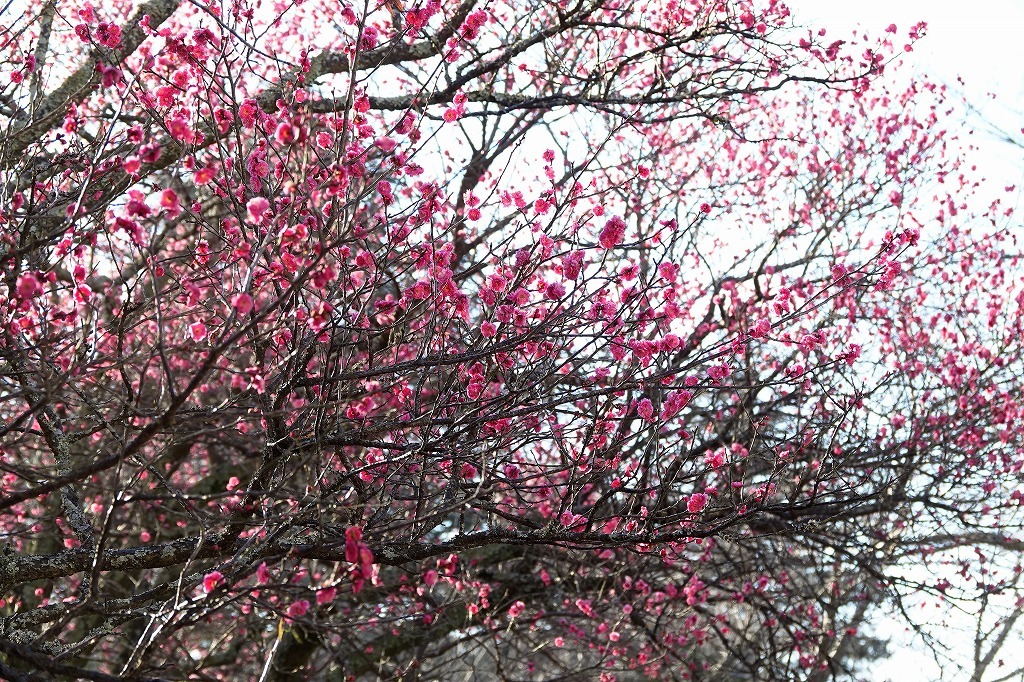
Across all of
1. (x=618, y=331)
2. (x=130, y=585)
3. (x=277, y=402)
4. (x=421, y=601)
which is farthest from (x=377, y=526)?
(x=130, y=585)

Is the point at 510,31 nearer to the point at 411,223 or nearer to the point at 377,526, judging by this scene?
the point at 411,223

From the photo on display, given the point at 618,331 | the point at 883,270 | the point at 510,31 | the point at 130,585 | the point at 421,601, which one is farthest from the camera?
Answer: the point at 130,585

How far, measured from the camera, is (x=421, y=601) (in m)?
6.91

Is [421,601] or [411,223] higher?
[411,223]

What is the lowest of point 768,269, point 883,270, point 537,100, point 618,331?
point 618,331

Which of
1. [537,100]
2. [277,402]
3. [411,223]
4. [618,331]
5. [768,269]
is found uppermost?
[768,269]

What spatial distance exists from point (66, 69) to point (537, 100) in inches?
213

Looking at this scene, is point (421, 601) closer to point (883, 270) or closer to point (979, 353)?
point (883, 270)

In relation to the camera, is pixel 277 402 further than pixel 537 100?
No

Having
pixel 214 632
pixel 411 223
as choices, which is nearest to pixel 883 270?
pixel 411 223

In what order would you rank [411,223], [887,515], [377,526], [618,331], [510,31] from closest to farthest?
[377,526] < [618,331] < [411,223] < [510,31] < [887,515]

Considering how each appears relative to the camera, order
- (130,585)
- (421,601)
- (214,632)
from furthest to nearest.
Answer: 1. (214,632)
2. (130,585)
3. (421,601)

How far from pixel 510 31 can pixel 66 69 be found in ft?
17.1

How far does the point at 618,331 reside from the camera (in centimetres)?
370
